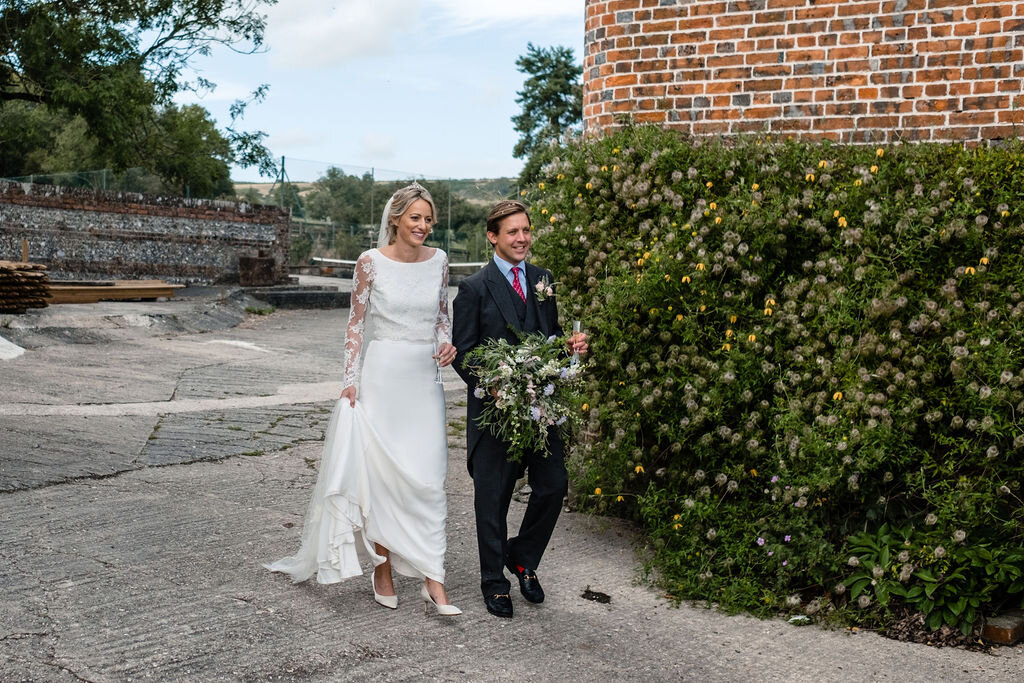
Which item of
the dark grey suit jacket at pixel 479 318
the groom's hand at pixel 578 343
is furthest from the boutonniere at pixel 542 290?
the groom's hand at pixel 578 343

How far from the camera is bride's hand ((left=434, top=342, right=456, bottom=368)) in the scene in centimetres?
490

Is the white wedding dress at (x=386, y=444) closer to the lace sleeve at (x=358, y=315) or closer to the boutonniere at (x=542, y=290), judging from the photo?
the lace sleeve at (x=358, y=315)

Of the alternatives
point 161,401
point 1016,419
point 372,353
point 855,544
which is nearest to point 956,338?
point 1016,419

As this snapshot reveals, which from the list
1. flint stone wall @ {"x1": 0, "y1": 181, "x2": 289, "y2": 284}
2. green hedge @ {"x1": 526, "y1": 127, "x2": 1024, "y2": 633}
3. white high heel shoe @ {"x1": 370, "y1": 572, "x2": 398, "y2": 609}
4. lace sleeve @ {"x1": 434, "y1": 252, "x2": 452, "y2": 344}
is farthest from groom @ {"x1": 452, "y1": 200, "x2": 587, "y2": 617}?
flint stone wall @ {"x1": 0, "y1": 181, "x2": 289, "y2": 284}

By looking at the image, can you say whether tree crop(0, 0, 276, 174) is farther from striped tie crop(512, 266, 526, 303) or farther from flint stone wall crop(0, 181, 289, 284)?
striped tie crop(512, 266, 526, 303)

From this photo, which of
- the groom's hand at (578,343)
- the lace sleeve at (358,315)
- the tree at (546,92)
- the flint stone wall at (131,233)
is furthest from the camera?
the tree at (546,92)

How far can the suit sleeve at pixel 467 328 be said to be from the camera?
5047 millimetres

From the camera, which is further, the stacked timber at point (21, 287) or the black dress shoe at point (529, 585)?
the stacked timber at point (21, 287)

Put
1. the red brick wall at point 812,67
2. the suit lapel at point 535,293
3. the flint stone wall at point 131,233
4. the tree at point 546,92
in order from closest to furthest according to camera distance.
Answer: the suit lapel at point 535,293 → the red brick wall at point 812,67 → the flint stone wall at point 131,233 → the tree at point 546,92

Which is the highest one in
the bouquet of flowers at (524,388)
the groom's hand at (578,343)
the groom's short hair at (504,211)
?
the groom's short hair at (504,211)

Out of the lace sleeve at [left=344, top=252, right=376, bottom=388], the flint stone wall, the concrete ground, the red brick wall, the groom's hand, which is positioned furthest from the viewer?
the flint stone wall

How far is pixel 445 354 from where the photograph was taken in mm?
4926

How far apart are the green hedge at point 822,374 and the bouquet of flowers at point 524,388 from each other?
0.83 metres

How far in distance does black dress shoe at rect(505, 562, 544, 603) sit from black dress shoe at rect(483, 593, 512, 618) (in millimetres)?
171
